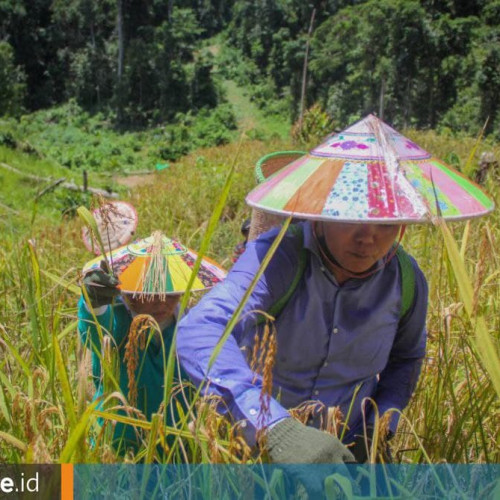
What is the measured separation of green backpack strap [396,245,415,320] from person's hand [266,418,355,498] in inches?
24.6

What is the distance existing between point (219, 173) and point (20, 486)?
769 cm

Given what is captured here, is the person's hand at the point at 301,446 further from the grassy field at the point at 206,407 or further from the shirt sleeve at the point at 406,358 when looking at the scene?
the shirt sleeve at the point at 406,358

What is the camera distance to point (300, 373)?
1398 millimetres

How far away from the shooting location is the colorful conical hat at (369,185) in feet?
3.42

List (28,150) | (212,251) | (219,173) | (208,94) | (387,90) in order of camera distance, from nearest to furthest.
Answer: (212,251), (219,173), (28,150), (387,90), (208,94)

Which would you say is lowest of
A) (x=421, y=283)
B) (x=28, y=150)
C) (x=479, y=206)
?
(x=28, y=150)

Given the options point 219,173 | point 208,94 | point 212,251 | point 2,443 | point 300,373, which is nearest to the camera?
point 2,443

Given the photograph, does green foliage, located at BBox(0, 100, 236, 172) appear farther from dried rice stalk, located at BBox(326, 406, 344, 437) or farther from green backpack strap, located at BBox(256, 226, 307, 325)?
dried rice stalk, located at BBox(326, 406, 344, 437)

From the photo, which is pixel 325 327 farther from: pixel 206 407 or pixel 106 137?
pixel 106 137

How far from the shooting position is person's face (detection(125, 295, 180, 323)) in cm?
173

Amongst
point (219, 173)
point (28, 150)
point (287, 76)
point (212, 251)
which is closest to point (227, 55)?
point (287, 76)

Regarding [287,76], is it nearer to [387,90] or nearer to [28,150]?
[387,90]

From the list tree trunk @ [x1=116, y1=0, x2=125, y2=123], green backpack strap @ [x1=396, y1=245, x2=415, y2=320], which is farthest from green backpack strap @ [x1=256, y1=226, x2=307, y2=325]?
tree trunk @ [x1=116, y1=0, x2=125, y2=123]

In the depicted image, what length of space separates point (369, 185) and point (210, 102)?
1408 inches
